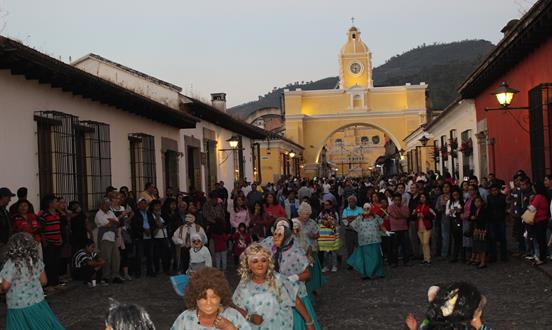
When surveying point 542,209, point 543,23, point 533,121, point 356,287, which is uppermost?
point 543,23

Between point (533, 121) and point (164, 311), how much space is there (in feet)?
25.5

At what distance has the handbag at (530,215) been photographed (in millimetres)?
12273

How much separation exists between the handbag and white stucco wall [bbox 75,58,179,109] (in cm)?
1209

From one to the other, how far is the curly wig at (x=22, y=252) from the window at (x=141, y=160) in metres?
10.4

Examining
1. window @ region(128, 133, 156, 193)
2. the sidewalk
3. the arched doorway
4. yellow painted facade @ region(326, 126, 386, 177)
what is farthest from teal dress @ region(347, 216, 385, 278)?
yellow painted facade @ region(326, 126, 386, 177)

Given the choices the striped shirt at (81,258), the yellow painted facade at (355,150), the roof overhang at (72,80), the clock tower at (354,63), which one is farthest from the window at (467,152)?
the yellow painted facade at (355,150)

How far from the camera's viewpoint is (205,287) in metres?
4.57

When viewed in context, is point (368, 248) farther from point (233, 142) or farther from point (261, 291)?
point (233, 142)

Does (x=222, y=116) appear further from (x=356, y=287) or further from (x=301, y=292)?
(x=301, y=292)

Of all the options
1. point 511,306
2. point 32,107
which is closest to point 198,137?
point 32,107

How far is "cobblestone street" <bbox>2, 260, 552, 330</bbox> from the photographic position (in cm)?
898

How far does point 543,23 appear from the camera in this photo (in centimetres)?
1216

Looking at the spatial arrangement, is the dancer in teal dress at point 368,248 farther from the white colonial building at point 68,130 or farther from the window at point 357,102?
the window at point 357,102

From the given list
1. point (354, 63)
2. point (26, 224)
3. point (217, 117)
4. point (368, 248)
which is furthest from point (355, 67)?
point (26, 224)
